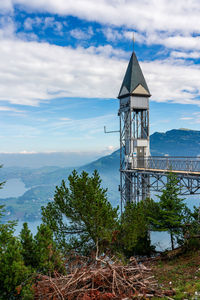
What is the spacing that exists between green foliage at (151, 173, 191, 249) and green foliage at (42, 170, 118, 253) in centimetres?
360

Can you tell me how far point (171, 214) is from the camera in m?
16.2

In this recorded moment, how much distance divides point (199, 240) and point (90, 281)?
9.89 metres

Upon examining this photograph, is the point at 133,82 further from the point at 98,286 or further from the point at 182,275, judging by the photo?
the point at 98,286

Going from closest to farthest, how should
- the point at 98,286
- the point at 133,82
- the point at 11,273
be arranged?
the point at 11,273
the point at 98,286
the point at 133,82

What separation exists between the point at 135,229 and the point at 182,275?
15.1 feet

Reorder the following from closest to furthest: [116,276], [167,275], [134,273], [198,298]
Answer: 1. [198,298]
2. [116,276]
3. [134,273]
4. [167,275]

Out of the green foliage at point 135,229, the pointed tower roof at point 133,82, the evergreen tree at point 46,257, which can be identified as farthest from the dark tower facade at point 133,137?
the evergreen tree at point 46,257

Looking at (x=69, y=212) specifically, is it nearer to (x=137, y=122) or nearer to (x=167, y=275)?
(x=167, y=275)

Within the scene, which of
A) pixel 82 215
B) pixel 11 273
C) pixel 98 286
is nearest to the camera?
pixel 11 273

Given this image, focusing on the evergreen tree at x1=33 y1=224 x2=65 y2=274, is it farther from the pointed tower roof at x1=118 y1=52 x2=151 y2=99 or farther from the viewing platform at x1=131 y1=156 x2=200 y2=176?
the pointed tower roof at x1=118 y1=52 x2=151 y2=99

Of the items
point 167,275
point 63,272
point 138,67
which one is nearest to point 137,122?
point 138,67

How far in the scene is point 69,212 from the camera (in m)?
15.3

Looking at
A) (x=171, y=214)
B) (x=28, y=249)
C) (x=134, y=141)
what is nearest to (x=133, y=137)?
(x=134, y=141)

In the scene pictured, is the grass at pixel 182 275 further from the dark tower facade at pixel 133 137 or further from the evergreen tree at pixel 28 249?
the dark tower facade at pixel 133 137
